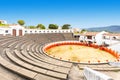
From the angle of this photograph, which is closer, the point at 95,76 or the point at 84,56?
the point at 95,76

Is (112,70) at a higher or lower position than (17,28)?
lower

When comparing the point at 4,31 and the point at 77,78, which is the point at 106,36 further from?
the point at 77,78

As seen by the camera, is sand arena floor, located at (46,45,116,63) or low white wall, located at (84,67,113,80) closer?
low white wall, located at (84,67,113,80)

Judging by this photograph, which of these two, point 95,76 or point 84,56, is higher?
point 95,76

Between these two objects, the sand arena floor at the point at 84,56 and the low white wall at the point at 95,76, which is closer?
the low white wall at the point at 95,76

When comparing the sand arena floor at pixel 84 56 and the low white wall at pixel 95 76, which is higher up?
the low white wall at pixel 95 76

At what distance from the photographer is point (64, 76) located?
13.4 m

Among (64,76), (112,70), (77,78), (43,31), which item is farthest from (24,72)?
(43,31)

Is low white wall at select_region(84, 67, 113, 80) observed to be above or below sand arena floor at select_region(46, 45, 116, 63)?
above

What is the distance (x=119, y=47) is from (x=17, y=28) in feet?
96.8

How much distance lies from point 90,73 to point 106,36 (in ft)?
133

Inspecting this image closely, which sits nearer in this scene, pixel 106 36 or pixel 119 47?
pixel 119 47

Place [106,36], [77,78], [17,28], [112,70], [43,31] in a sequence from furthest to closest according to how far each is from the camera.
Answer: [43,31] → [106,36] → [17,28] → [112,70] → [77,78]

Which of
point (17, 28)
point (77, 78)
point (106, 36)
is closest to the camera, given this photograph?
point (77, 78)
